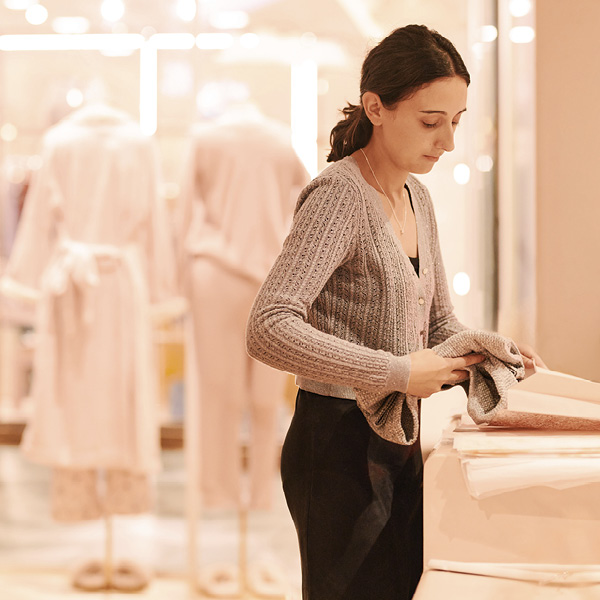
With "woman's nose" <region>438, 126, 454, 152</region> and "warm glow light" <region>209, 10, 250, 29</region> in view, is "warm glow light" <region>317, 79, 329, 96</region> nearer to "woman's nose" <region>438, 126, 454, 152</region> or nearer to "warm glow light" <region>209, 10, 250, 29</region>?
"warm glow light" <region>209, 10, 250, 29</region>

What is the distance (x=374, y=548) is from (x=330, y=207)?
0.48 metres

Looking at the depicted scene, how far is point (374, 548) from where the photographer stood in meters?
1.21

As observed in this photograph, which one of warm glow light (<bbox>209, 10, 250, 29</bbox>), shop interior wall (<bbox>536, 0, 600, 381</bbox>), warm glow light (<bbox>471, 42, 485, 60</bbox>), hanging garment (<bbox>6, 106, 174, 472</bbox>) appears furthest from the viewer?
warm glow light (<bbox>209, 10, 250, 29</bbox>)

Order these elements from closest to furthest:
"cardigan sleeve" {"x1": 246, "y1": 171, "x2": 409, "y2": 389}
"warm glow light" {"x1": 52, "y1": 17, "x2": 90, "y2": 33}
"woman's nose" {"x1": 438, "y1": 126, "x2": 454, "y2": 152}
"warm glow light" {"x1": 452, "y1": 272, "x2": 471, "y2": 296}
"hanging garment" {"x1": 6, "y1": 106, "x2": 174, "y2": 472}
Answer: "cardigan sleeve" {"x1": 246, "y1": 171, "x2": 409, "y2": 389} < "woman's nose" {"x1": 438, "y1": 126, "x2": 454, "y2": 152} < "warm glow light" {"x1": 452, "y1": 272, "x2": 471, "y2": 296} < "hanging garment" {"x1": 6, "y1": 106, "x2": 174, "y2": 472} < "warm glow light" {"x1": 52, "y1": 17, "x2": 90, "y2": 33}

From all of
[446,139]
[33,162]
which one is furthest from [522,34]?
[33,162]

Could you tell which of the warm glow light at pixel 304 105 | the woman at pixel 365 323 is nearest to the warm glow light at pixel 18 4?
the warm glow light at pixel 304 105

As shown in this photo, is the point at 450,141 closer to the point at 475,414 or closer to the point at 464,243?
the point at 475,414

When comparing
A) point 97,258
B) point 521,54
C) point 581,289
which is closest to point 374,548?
point 581,289

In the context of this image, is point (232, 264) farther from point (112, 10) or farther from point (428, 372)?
point (428, 372)

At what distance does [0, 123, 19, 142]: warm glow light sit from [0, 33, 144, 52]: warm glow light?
1.10 feet

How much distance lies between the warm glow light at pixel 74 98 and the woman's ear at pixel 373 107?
8.98 ft

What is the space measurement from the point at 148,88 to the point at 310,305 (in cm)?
291

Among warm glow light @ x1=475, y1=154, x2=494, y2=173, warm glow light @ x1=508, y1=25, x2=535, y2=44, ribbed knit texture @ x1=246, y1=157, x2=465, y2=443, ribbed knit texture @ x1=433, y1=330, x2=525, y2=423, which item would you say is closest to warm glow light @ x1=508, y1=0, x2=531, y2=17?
warm glow light @ x1=508, y1=25, x2=535, y2=44

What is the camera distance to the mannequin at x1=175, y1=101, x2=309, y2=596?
2906mm
